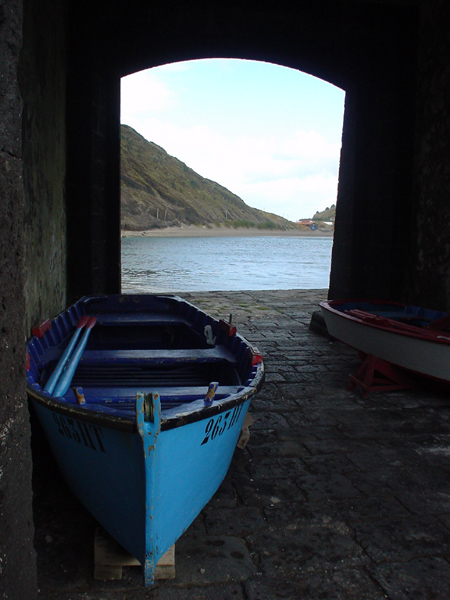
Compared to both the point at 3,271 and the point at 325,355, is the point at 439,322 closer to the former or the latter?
the point at 325,355

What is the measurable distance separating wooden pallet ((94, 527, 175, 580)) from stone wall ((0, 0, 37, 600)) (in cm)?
55

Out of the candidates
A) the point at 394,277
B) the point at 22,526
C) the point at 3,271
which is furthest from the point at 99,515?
the point at 394,277

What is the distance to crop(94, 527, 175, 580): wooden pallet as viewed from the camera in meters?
2.33

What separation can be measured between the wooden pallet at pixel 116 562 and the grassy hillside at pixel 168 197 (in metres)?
82.6

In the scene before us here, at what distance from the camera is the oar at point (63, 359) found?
130 inches

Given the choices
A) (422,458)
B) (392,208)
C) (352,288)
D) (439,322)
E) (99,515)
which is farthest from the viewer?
(352,288)

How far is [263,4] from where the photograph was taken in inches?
283

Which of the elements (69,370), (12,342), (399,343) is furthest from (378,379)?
(12,342)

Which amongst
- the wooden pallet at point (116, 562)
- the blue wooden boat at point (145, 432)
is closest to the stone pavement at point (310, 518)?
the wooden pallet at point (116, 562)

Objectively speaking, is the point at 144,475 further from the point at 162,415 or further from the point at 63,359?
the point at 63,359

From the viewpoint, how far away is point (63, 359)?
392 cm

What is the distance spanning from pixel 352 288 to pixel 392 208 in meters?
1.41

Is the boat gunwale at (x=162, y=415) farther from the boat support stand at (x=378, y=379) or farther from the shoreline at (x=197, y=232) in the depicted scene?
the shoreline at (x=197, y=232)

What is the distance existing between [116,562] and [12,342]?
4.17 ft
